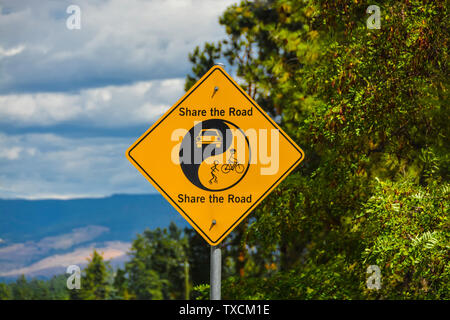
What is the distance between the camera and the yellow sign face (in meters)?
4.55

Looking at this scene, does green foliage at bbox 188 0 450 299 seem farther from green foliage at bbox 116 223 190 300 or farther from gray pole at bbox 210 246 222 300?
green foliage at bbox 116 223 190 300

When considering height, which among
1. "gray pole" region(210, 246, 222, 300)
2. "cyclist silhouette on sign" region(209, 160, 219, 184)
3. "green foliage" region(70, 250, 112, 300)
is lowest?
"gray pole" region(210, 246, 222, 300)

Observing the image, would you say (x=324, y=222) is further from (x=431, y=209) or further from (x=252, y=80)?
(x=252, y=80)

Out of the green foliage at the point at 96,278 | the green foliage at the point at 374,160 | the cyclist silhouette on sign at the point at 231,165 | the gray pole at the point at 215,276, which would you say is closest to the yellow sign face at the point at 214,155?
the cyclist silhouette on sign at the point at 231,165

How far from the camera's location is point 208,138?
4539 mm

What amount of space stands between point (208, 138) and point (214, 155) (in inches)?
5.8

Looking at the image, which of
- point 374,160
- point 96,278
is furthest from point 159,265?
point 374,160

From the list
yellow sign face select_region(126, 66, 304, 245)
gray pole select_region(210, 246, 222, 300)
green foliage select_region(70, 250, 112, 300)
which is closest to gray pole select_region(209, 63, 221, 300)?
gray pole select_region(210, 246, 222, 300)

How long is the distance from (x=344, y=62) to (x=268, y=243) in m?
4.51

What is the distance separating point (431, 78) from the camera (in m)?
8.39

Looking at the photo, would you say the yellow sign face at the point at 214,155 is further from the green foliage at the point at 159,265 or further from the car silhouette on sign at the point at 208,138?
the green foliage at the point at 159,265

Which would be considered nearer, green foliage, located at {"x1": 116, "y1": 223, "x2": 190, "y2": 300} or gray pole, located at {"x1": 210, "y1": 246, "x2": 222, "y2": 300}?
gray pole, located at {"x1": 210, "y1": 246, "x2": 222, "y2": 300}

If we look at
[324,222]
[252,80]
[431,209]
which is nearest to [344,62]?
[431,209]

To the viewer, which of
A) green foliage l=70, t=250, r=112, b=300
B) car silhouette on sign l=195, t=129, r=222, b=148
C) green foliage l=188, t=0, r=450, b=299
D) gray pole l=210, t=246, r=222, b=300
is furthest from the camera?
green foliage l=70, t=250, r=112, b=300
